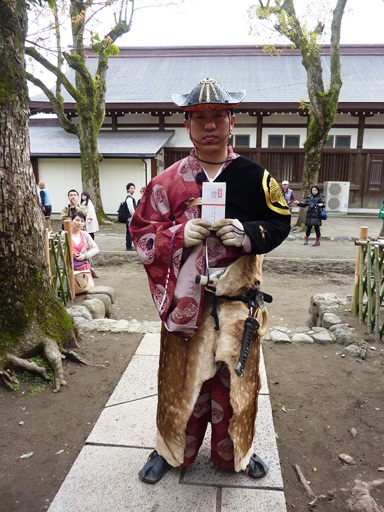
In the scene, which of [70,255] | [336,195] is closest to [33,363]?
[70,255]

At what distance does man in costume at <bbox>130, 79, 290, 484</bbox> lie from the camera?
198cm

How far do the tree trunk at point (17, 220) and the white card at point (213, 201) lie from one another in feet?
6.80

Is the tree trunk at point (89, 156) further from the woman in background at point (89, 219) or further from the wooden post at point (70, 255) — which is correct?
the wooden post at point (70, 255)

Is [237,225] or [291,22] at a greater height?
[291,22]

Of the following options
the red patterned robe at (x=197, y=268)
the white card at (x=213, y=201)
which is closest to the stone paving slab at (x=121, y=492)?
the red patterned robe at (x=197, y=268)

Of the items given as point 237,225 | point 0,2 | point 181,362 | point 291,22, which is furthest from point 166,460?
point 291,22

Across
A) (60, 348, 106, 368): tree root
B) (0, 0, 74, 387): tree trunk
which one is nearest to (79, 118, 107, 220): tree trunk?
(0, 0, 74, 387): tree trunk

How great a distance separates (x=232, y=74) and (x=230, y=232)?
797 inches

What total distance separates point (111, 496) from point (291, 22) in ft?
39.8

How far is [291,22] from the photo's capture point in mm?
11039

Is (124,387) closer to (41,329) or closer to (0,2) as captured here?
(41,329)

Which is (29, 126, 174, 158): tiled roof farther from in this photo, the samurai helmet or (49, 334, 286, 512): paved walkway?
the samurai helmet

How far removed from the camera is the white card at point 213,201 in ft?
6.20

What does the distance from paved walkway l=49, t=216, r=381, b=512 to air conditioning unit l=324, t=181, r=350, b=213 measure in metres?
14.7
